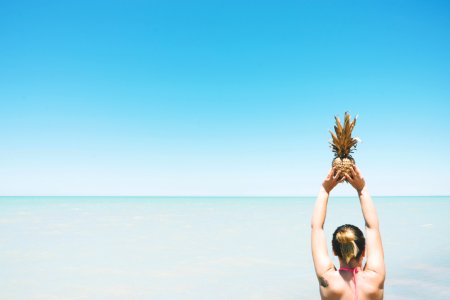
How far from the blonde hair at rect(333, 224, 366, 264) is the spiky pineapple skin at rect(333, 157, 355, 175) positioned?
→ 428 mm

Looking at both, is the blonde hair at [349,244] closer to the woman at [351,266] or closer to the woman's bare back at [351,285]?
the woman at [351,266]

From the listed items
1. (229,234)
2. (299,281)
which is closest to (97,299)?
(299,281)

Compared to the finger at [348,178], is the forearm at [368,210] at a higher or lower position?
lower

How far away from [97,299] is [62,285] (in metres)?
2.54

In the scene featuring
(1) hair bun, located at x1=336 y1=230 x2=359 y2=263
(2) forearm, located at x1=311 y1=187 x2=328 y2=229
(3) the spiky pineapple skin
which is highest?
(3) the spiky pineapple skin

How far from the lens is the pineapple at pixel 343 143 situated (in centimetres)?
295

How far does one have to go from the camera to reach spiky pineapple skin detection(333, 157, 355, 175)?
291 cm

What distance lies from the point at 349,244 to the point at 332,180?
51 cm

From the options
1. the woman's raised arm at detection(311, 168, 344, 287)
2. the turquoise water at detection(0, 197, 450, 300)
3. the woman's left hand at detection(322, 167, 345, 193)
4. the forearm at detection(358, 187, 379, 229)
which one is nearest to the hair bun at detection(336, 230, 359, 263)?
the woman's raised arm at detection(311, 168, 344, 287)

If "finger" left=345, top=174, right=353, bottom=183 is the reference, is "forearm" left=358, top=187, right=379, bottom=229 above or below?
below

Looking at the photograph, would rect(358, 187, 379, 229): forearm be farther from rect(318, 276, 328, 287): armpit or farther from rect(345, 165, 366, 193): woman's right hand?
rect(318, 276, 328, 287): armpit

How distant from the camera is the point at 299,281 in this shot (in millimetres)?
14273

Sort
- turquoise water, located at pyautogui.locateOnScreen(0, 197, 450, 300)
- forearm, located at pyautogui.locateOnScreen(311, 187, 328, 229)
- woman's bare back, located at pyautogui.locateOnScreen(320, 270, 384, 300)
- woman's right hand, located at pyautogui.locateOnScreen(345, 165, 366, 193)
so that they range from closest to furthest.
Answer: woman's bare back, located at pyautogui.locateOnScreen(320, 270, 384, 300) → forearm, located at pyautogui.locateOnScreen(311, 187, 328, 229) → woman's right hand, located at pyautogui.locateOnScreen(345, 165, 366, 193) → turquoise water, located at pyautogui.locateOnScreen(0, 197, 450, 300)

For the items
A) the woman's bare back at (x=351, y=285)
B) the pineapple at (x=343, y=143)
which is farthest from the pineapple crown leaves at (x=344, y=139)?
the woman's bare back at (x=351, y=285)
